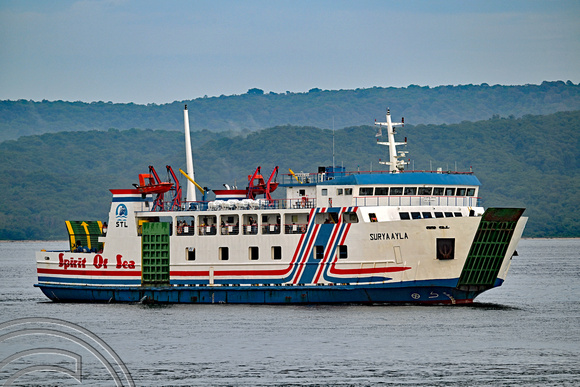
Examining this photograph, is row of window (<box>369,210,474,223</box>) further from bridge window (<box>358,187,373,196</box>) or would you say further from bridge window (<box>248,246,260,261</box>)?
bridge window (<box>248,246,260,261</box>)

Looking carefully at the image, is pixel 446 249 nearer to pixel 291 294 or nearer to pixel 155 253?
pixel 291 294

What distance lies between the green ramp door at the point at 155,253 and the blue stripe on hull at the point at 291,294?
559 mm

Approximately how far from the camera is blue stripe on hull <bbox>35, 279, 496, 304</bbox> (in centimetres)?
4241

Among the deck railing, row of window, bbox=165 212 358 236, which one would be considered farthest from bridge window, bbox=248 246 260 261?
the deck railing

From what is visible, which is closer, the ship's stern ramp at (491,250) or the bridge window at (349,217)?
the ship's stern ramp at (491,250)

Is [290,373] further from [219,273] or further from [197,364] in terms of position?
[219,273]

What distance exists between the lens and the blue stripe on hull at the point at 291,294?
42.4m

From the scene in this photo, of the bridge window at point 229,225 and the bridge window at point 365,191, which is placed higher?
the bridge window at point 365,191

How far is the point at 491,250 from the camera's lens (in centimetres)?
4184

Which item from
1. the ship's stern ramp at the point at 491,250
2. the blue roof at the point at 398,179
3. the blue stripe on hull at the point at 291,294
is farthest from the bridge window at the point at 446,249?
the blue roof at the point at 398,179

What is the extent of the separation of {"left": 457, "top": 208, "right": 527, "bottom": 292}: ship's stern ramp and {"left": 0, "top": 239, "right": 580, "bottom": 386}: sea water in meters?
1.45

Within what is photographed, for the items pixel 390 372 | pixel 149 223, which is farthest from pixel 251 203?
pixel 390 372

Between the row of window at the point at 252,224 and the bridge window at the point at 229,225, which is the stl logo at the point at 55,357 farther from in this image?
the bridge window at the point at 229,225

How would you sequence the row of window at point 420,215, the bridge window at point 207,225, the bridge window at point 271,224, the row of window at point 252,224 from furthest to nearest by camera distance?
the bridge window at point 207,225 < the bridge window at point 271,224 < the row of window at point 252,224 < the row of window at point 420,215
